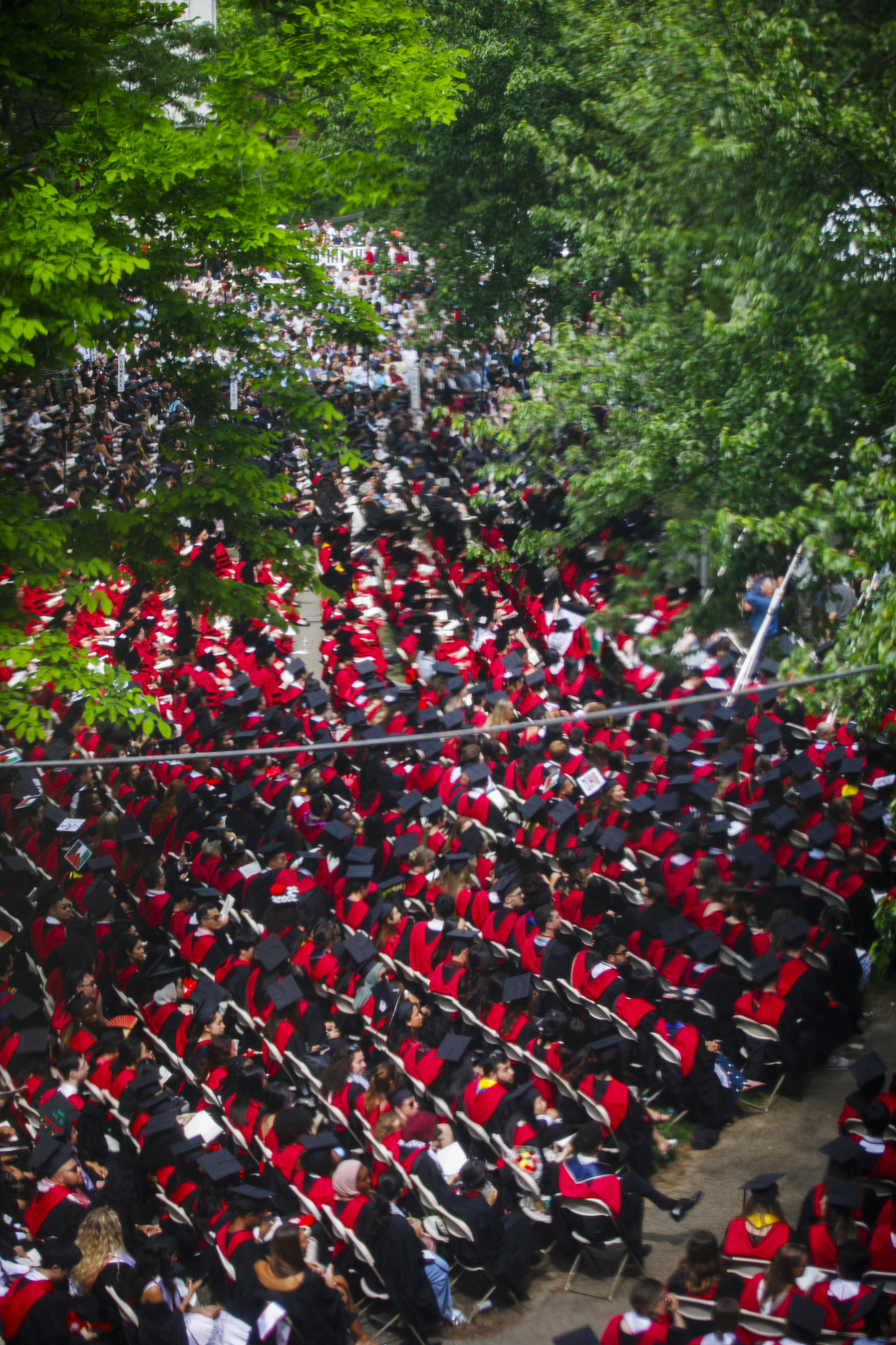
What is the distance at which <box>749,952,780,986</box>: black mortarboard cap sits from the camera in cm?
629

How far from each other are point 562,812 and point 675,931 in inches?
55.6

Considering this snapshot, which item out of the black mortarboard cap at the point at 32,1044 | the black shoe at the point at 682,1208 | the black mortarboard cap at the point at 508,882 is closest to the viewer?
the black shoe at the point at 682,1208

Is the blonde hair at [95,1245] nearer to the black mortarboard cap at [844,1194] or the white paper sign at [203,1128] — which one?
the white paper sign at [203,1128]

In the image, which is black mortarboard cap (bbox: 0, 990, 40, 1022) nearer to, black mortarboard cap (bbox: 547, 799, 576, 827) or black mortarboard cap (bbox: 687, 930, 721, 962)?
black mortarboard cap (bbox: 547, 799, 576, 827)

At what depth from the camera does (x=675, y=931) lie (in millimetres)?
6531

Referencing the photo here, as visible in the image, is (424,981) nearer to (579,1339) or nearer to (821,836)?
(579,1339)

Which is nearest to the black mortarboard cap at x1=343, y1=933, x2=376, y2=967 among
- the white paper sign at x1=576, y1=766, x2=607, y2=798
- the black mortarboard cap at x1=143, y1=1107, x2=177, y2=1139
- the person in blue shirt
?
the black mortarboard cap at x1=143, y1=1107, x2=177, y2=1139

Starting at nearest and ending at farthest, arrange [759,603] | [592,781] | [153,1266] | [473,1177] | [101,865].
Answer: [153,1266] < [473,1177] < [101,865] < [592,781] < [759,603]

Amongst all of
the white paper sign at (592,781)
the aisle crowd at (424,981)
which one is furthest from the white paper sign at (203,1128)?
the white paper sign at (592,781)

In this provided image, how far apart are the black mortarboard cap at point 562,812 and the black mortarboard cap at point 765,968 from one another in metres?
1.77

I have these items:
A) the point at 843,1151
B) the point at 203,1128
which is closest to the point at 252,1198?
the point at 203,1128

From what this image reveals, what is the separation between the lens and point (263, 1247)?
454cm

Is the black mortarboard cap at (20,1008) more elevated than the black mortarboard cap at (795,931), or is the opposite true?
the black mortarboard cap at (795,931)

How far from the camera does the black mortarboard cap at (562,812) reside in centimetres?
767
